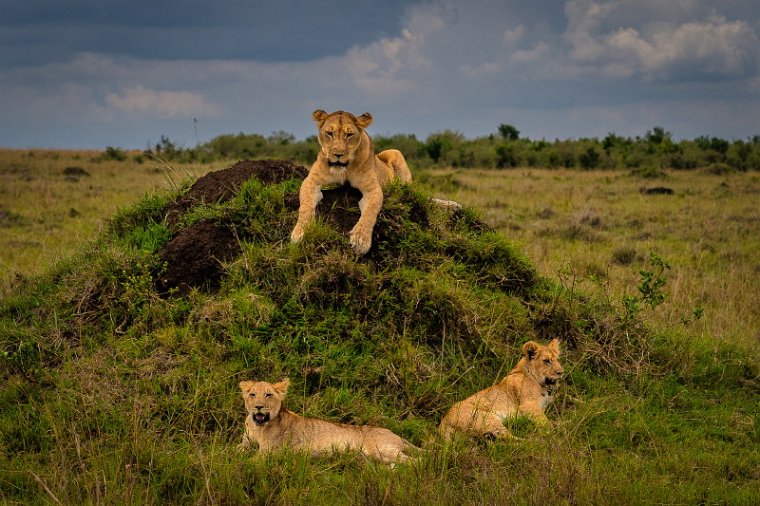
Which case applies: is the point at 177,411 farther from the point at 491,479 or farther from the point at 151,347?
the point at 491,479

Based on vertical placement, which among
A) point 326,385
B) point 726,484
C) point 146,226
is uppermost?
point 146,226

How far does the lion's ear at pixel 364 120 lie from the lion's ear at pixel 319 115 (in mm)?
345

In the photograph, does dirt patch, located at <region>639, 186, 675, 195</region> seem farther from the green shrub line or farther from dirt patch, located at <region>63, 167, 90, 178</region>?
dirt patch, located at <region>63, 167, 90, 178</region>

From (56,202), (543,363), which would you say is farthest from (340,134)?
(56,202)

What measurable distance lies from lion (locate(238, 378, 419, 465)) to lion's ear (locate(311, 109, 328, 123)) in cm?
299

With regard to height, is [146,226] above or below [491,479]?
above

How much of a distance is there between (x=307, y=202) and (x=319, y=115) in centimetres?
91

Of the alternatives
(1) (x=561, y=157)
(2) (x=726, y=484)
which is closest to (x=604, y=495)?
(2) (x=726, y=484)

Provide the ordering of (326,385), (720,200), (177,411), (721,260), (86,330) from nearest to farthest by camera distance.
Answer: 1. (177,411)
2. (326,385)
3. (86,330)
4. (721,260)
5. (720,200)

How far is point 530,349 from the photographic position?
6609 millimetres

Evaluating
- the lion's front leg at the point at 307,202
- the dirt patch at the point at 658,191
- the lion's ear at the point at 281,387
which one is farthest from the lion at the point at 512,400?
the dirt patch at the point at 658,191

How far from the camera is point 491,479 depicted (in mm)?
5031

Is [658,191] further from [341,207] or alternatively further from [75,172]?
[75,172]

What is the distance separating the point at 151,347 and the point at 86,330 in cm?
82
